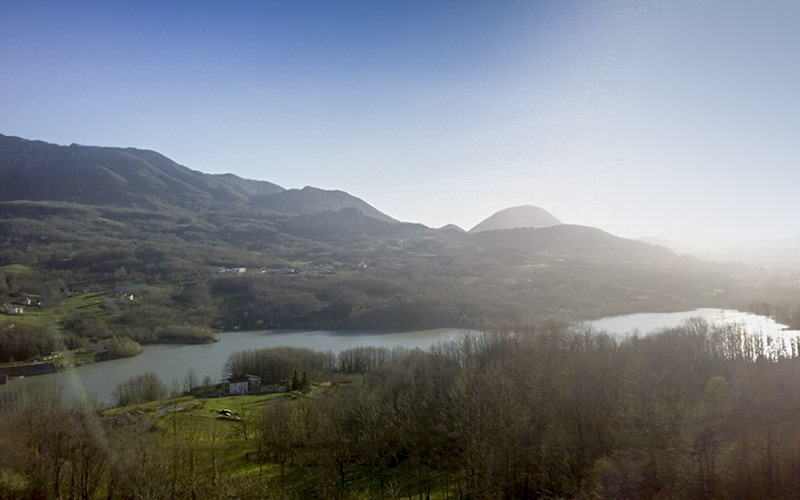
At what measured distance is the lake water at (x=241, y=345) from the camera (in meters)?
25.4

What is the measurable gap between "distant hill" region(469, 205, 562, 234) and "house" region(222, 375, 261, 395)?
97.0 metres

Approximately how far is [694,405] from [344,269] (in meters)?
46.4

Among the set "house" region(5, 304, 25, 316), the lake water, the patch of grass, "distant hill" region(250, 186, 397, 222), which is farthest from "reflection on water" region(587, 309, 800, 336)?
"distant hill" region(250, 186, 397, 222)

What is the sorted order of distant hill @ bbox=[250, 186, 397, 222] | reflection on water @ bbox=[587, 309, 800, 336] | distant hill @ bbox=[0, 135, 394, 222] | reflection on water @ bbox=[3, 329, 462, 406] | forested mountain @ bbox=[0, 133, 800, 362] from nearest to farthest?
reflection on water @ bbox=[3, 329, 462, 406] < reflection on water @ bbox=[587, 309, 800, 336] < forested mountain @ bbox=[0, 133, 800, 362] < distant hill @ bbox=[0, 135, 394, 222] < distant hill @ bbox=[250, 186, 397, 222]

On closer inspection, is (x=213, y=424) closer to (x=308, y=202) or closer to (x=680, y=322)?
(x=680, y=322)

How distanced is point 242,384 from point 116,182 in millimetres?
95030

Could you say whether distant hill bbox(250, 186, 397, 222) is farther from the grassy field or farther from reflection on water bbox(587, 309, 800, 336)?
the grassy field

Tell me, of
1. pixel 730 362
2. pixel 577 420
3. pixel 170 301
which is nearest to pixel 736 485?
pixel 577 420


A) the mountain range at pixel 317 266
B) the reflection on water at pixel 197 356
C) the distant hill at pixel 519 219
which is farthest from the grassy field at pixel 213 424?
the distant hill at pixel 519 219

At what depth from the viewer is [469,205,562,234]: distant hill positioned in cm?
12069

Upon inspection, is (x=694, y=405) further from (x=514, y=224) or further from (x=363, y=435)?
(x=514, y=224)

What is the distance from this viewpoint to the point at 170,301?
42.8 metres

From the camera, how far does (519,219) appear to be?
401 feet

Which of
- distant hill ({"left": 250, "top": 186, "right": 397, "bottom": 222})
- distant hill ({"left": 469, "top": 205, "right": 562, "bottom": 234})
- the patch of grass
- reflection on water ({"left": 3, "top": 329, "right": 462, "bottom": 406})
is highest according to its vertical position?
distant hill ({"left": 250, "top": 186, "right": 397, "bottom": 222})
